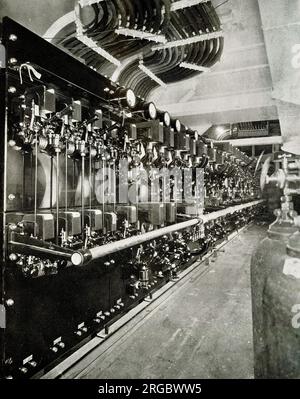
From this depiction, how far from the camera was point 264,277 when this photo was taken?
1499 mm

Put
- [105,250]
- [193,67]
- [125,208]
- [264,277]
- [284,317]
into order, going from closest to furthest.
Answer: [284,317] → [264,277] → [105,250] → [125,208] → [193,67]

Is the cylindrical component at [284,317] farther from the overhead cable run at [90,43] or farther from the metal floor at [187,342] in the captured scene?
the overhead cable run at [90,43]

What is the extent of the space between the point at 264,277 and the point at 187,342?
1.32m

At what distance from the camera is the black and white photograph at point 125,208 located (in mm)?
1653

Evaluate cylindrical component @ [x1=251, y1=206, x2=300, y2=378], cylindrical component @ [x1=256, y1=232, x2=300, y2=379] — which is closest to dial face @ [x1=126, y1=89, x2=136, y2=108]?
cylindrical component @ [x1=251, y1=206, x2=300, y2=378]

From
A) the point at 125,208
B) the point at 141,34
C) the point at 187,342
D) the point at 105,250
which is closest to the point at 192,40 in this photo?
the point at 141,34

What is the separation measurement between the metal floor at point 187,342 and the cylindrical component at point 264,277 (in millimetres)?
660

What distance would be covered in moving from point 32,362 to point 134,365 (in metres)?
0.74

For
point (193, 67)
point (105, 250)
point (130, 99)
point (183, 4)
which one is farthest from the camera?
point (193, 67)

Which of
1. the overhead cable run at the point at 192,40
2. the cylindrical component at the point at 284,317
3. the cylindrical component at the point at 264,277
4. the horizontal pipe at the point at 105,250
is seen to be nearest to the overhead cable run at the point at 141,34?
the overhead cable run at the point at 192,40

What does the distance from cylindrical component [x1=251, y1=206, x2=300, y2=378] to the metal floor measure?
2.16ft

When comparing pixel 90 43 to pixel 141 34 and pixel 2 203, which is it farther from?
pixel 2 203
